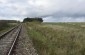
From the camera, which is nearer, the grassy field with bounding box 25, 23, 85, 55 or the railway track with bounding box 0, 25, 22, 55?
the grassy field with bounding box 25, 23, 85, 55

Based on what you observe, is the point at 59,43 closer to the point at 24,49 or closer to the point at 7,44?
the point at 24,49

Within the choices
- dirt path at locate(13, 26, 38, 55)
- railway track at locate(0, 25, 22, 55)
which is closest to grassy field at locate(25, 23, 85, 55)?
dirt path at locate(13, 26, 38, 55)

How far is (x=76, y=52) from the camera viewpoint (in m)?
11.2

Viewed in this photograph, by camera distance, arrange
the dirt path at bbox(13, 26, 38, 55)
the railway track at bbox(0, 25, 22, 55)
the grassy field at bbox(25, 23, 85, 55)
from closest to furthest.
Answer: the grassy field at bbox(25, 23, 85, 55) < the dirt path at bbox(13, 26, 38, 55) < the railway track at bbox(0, 25, 22, 55)

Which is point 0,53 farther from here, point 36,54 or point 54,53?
point 54,53

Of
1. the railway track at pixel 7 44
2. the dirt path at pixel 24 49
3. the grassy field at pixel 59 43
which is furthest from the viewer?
the railway track at pixel 7 44

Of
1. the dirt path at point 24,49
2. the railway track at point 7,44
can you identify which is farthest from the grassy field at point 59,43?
the railway track at point 7,44

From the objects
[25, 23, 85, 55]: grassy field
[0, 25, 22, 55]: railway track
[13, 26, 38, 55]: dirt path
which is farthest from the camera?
[0, 25, 22, 55]: railway track

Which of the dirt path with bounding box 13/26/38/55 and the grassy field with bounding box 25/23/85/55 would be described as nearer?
the grassy field with bounding box 25/23/85/55

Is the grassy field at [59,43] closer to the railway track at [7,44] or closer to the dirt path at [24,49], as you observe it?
the dirt path at [24,49]

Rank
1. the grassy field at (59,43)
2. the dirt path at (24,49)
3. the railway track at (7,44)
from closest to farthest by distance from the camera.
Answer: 1. the grassy field at (59,43)
2. the dirt path at (24,49)
3. the railway track at (7,44)

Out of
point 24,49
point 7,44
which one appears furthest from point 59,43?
point 7,44

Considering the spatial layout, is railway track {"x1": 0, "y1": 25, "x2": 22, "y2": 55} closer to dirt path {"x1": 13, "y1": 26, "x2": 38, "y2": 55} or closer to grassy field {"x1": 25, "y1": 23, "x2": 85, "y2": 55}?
dirt path {"x1": 13, "y1": 26, "x2": 38, "y2": 55}

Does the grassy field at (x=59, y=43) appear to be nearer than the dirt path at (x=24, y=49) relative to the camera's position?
Yes
